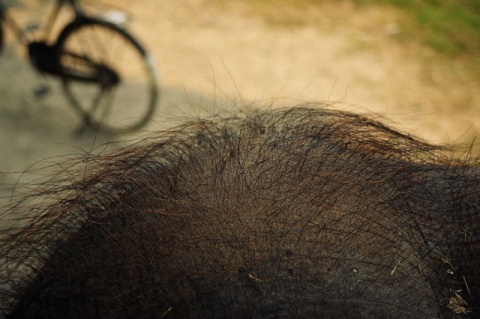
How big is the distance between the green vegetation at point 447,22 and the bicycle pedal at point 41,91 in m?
3.68

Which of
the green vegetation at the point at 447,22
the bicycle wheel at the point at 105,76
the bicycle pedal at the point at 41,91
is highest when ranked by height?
the bicycle pedal at the point at 41,91

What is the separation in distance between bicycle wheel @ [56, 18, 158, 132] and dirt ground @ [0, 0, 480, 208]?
17 cm

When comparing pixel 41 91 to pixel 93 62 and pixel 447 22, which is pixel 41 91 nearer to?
pixel 93 62

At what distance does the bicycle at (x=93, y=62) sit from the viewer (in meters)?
4.43

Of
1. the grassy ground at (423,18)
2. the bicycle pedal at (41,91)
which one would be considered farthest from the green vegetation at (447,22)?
the bicycle pedal at (41,91)

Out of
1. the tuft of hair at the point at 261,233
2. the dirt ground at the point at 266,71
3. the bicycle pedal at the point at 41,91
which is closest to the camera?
the tuft of hair at the point at 261,233

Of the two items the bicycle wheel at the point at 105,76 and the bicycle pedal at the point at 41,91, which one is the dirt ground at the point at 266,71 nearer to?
the bicycle pedal at the point at 41,91

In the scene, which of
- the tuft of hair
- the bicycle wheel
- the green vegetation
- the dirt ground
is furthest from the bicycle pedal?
the tuft of hair

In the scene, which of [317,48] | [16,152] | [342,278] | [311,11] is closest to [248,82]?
[317,48]

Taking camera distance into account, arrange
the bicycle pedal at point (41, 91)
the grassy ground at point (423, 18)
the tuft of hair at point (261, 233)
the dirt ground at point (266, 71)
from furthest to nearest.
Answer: the grassy ground at point (423, 18) → the bicycle pedal at point (41, 91) → the dirt ground at point (266, 71) → the tuft of hair at point (261, 233)

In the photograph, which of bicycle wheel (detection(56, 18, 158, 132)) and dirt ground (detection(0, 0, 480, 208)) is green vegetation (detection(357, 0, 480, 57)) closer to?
dirt ground (detection(0, 0, 480, 208))

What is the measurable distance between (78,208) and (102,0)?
5.40 m

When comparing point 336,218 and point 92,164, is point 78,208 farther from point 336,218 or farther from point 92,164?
point 336,218

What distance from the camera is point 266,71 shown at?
17.7ft
